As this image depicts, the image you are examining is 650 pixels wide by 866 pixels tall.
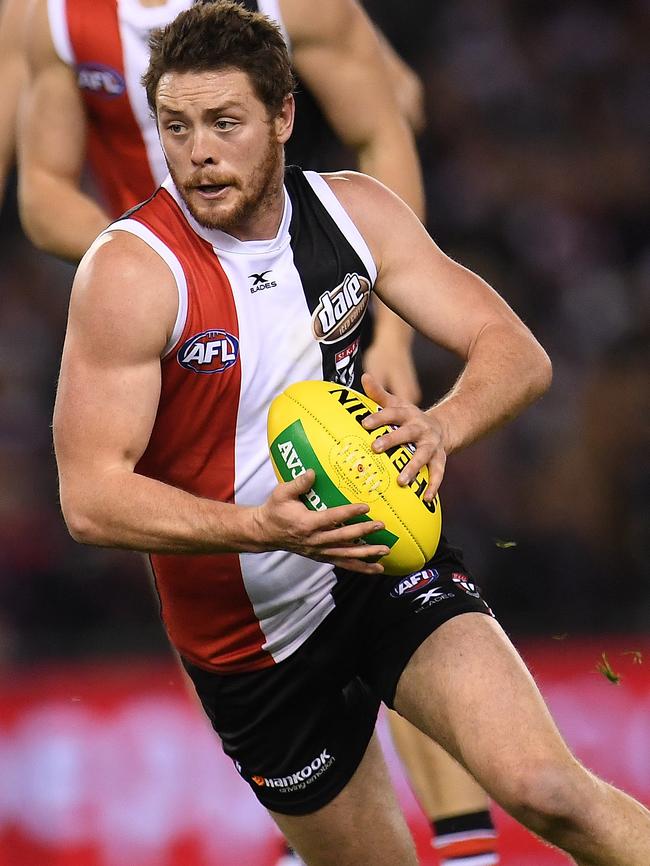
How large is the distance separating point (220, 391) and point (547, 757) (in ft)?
3.42

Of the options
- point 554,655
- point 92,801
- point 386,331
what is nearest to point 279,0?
point 386,331

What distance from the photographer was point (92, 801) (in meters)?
5.37

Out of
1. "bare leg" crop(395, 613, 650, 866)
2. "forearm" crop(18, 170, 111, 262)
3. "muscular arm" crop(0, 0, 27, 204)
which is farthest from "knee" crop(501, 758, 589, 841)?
"muscular arm" crop(0, 0, 27, 204)

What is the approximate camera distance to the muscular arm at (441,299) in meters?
3.39

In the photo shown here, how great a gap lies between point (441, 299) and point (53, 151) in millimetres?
1556

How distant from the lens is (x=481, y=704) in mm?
3018

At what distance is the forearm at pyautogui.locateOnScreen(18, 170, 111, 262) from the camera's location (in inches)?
175

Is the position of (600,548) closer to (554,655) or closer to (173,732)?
(554,655)

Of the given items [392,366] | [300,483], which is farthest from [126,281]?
[392,366]

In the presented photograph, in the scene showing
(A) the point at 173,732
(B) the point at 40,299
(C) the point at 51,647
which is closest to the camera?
(A) the point at 173,732

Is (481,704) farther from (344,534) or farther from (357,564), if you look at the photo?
(344,534)

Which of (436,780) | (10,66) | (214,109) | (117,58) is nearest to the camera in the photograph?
(214,109)

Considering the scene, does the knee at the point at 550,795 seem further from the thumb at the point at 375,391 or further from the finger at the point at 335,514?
the thumb at the point at 375,391

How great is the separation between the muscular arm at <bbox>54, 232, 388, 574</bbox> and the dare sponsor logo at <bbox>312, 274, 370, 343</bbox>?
381 mm
